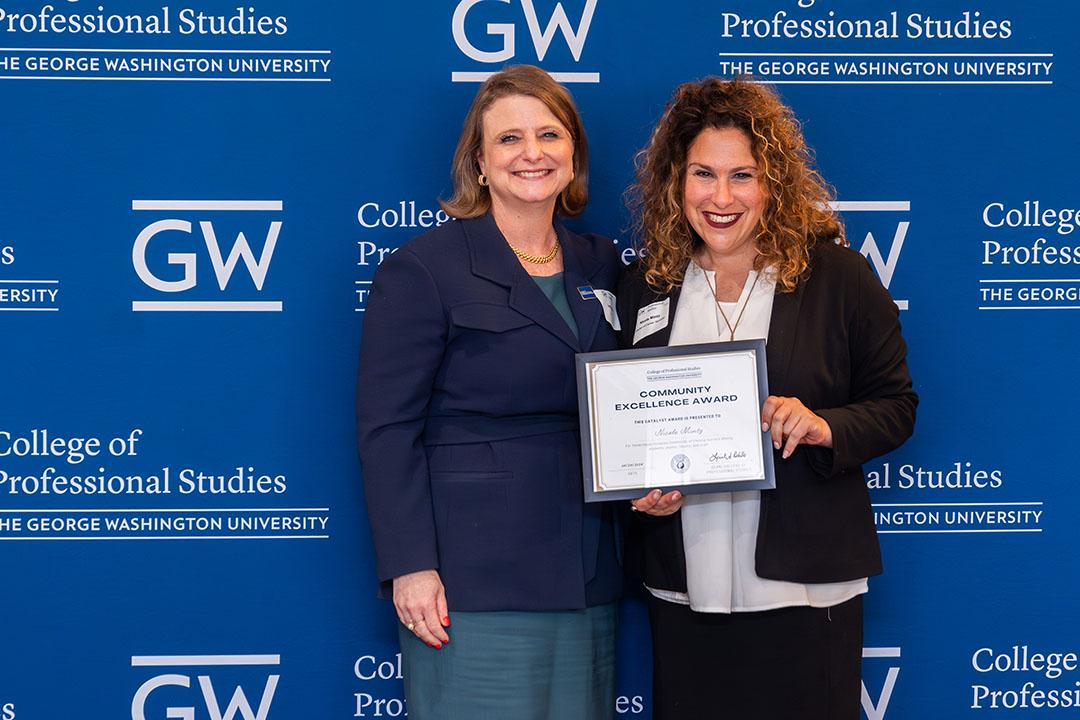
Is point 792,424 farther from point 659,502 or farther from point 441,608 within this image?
point 441,608

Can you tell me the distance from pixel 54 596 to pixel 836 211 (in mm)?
2050

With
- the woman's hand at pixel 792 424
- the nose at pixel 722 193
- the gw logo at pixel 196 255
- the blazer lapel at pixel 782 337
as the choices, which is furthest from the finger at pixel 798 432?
the gw logo at pixel 196 255

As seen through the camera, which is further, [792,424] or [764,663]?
[764,663]

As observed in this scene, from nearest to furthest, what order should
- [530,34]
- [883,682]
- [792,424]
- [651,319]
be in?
[792,424] < [651,319] < [530,34] < [883,682]

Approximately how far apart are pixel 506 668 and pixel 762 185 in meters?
1.02

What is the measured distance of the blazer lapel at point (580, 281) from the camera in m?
1.93

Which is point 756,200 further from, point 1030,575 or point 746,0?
point 1030,575

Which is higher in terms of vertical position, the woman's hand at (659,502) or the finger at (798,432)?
the finger at (798,432)

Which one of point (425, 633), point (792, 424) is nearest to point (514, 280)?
point (792, 424)

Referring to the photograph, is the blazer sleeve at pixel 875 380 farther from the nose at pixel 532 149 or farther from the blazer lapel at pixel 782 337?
the nose at pixel 532 149

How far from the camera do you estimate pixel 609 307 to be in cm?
200

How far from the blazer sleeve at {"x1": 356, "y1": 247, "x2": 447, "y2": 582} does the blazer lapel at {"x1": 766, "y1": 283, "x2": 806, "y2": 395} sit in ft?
1.98

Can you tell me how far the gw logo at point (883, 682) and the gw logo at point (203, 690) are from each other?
1.42 m

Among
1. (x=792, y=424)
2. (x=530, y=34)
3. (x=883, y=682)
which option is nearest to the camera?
(x=792, y=424)
